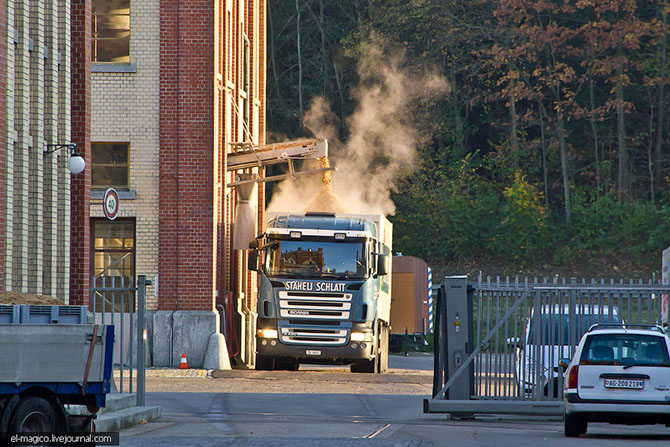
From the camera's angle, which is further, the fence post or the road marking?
the fence post

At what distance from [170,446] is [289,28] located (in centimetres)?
4848

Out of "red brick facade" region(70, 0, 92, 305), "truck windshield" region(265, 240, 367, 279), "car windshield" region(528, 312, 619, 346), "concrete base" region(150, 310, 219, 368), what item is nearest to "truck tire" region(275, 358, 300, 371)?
"concrete base" region(150, 310, 219, 368)

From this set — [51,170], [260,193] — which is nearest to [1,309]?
[51,170]

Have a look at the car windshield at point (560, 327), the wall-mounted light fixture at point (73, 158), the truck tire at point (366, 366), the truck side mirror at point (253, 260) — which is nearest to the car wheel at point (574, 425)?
the car windshield at point (560, 327)

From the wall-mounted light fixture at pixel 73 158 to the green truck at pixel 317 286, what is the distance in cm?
568

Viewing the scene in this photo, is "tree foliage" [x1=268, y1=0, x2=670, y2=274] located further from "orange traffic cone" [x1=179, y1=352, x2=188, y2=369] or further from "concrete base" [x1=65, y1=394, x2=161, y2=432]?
"concrete base" [x1=65, y1=394, x2=161, y2=432]

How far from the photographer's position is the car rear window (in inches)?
637

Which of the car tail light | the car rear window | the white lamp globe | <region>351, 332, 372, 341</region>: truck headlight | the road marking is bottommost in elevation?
the road marking

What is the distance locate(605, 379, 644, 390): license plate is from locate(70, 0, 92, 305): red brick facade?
11699mm

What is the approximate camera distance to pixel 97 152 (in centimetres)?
3203

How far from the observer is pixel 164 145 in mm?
31359

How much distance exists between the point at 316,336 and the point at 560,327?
33.3ft

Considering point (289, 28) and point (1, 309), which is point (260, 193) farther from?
point (1, 309)

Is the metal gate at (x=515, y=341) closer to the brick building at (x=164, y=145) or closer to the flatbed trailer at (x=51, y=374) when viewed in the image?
the flatbed trailer at (x=51, y=374)
